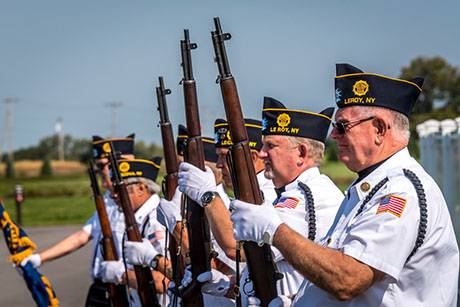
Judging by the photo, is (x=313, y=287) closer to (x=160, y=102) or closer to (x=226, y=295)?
(x=226, y=295)

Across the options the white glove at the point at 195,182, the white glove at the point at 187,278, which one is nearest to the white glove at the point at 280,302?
the white glove at the point at 195,182

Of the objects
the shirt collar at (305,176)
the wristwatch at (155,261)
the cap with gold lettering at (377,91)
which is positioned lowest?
the wristwatch at (155,261)

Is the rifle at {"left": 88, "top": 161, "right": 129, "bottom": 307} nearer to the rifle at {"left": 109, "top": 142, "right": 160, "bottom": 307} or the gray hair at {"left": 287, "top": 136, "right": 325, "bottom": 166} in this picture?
the rifle at {"left": 109, "top": 142, "right": 160, "bottom": 307}

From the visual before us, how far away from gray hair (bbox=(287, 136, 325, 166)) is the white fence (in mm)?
9039

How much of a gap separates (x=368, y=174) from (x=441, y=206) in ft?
1.09

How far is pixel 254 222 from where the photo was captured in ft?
11.8

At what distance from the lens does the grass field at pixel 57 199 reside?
32.7 m

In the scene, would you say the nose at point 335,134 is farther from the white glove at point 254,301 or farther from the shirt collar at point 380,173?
the white glove at point 254,301

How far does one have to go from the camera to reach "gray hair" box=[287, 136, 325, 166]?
4727 mm

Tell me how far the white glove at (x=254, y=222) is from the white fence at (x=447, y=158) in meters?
10.2

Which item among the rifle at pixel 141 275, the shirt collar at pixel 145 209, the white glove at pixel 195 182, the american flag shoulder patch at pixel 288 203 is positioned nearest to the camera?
the american flag shoulder patch at pixel 288 203

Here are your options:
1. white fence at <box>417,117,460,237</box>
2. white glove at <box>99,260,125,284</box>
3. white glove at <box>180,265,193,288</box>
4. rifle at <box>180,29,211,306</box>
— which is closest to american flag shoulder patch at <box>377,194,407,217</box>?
rifle at <box>180,29,211,306</box>

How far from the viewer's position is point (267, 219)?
354cm

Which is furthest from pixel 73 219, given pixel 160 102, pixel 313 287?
pixel 313 287
